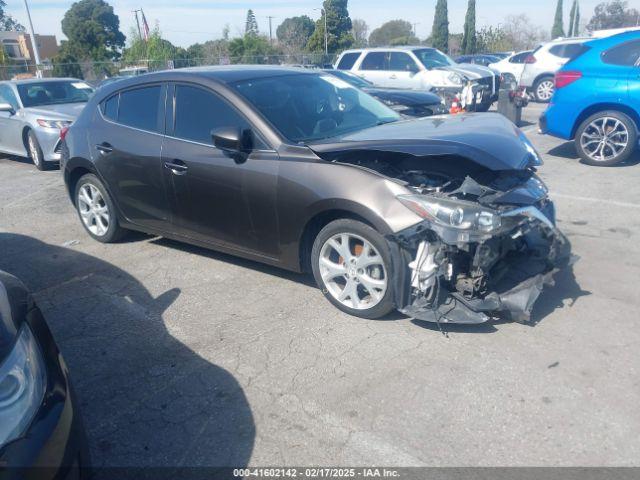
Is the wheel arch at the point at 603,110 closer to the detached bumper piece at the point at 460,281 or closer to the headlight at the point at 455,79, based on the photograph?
the headlight at the point at 455,79

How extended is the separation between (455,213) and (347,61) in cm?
1231

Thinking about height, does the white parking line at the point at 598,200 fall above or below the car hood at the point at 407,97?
below

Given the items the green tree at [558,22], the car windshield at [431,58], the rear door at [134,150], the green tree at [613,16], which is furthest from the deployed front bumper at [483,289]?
the green tree at [558,22]

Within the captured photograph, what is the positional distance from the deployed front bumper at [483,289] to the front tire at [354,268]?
137 millimetres

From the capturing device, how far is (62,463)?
2.04 m

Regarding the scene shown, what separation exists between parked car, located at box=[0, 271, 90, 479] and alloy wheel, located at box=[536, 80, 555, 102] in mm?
16792

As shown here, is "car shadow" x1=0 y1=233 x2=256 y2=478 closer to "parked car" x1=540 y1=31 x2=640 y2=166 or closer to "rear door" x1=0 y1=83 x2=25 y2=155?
"parked car" x1=540 y1=31 x2=640 y2=166

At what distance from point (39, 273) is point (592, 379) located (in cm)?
469

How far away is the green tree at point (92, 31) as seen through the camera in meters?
50.1

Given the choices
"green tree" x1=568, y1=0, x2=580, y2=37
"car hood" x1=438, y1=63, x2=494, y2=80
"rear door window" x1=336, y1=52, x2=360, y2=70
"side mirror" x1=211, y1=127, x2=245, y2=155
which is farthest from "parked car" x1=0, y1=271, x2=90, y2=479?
"green tree" x1=568, y1=0, x2=580, y2=37

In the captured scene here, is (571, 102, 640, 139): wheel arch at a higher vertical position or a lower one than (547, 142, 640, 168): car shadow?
higher

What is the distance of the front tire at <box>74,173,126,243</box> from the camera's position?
5.65 m

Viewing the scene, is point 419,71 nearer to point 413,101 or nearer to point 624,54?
point 413,101

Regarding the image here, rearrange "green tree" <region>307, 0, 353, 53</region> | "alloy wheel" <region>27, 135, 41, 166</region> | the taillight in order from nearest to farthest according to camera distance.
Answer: the taillight < "alloy wheel" <region>27, 135, 41, 166</region> < "green tree" <region>307, 0, 353, 53</region>
